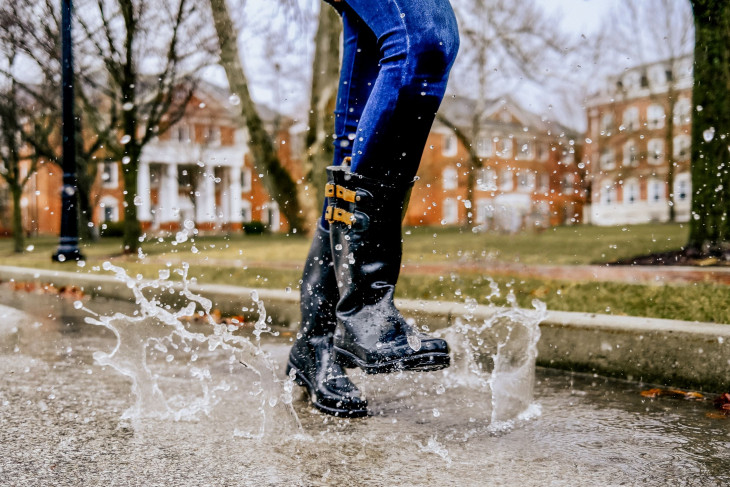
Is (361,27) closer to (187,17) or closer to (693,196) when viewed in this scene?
(693,196)

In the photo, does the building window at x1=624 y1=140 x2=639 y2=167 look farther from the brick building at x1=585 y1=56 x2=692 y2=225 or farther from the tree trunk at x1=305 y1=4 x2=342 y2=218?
the tree trunk at x1=305 y1=4 x2=342 y2=218

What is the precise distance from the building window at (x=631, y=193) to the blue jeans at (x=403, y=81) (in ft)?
177

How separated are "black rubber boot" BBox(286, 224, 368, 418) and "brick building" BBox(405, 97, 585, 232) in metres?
22.4

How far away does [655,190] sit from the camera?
53.8 metres

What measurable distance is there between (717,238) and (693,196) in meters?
0.53

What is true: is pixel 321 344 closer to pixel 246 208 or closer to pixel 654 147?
pixel 654 147

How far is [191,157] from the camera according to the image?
4106cm

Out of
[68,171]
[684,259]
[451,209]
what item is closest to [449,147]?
[451,209]

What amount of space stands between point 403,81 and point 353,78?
41cm

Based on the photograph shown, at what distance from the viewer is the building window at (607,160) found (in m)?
37.5

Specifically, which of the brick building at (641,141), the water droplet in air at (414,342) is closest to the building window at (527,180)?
the brick building at (641,141)

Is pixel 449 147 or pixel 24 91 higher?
pixel 449 147

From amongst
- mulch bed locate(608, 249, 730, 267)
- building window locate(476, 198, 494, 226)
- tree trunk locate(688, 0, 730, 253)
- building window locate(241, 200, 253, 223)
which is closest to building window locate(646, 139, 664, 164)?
building window locate(476, 198, 494, 226)

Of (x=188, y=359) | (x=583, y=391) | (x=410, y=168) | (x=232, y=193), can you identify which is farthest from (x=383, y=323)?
(x=232, y=193)
